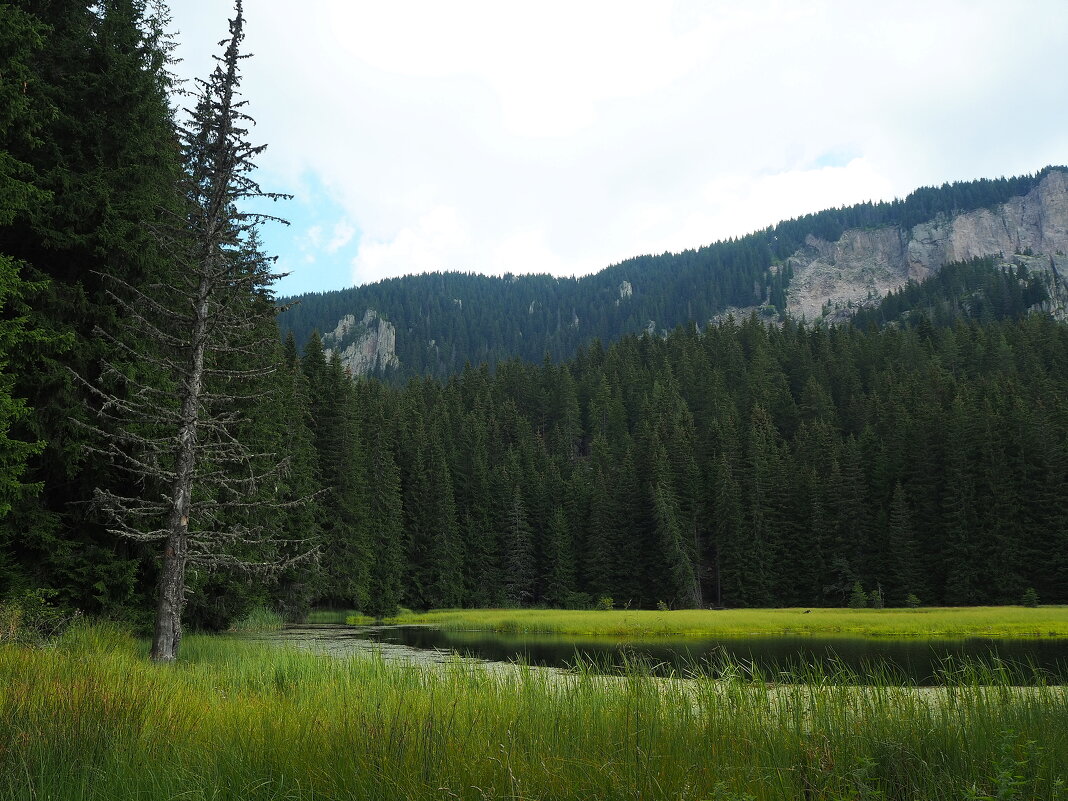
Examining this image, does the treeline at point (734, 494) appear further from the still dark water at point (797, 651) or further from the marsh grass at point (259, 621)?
the still dark water at point (797, 651)

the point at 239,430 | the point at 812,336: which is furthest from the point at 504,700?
the point at 812,336

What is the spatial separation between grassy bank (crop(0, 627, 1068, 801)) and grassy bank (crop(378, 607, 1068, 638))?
103ft

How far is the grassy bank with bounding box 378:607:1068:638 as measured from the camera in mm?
33094

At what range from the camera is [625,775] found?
448cm

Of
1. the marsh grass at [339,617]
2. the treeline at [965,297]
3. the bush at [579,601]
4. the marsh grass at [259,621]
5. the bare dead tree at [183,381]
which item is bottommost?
the bush at [579,601]

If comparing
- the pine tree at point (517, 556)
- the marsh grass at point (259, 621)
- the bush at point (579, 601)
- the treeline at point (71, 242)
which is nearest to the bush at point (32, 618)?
the treeline at point (71, 242)

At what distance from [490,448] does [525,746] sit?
90946 mm

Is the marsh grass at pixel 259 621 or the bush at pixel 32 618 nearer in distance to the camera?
the bush at pixel 32 618

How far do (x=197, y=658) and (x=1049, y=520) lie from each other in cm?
6521

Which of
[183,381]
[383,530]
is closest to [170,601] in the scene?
[183,381]

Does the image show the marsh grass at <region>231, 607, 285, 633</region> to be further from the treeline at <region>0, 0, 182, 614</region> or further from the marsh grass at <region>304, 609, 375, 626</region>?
the treeline at <region>0, 0, 182, 614</region>

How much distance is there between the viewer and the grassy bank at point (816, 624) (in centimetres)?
3309

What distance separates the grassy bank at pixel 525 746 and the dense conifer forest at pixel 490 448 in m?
7.71

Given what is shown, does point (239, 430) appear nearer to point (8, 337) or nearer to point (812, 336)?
point (8, 337)
